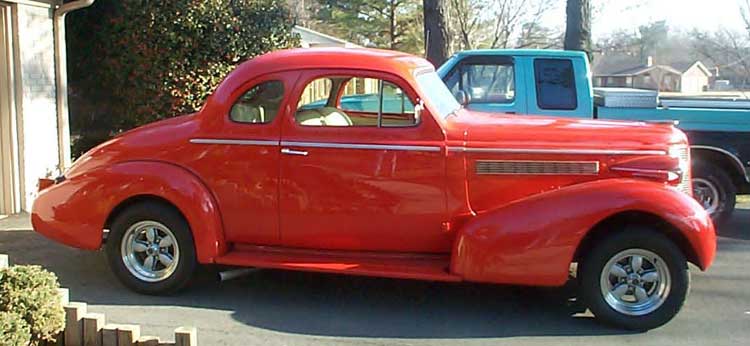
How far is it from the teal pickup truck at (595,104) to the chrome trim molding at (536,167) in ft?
9.04

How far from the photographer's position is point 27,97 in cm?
901

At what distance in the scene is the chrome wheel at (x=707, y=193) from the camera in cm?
848

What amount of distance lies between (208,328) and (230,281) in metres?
1.17

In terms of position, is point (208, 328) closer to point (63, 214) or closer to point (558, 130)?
point (63, 214)

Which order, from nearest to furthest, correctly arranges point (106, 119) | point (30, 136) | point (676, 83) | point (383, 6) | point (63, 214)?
point (63, 214), point (30, 136), point (106, 119), point (383, 6), point (676, 83)

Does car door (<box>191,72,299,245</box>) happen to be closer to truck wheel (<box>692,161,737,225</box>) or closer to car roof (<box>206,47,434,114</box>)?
car roof (<box>206,47,434,114</box>)

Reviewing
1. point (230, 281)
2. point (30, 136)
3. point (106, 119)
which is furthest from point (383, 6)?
point (230, 281)

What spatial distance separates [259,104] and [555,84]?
14.3ft

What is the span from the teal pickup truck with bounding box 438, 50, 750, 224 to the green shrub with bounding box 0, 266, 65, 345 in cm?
508

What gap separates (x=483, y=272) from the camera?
5.41 meters

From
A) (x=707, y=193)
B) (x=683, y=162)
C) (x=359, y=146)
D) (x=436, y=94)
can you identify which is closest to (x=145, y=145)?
(x=359, y=146)

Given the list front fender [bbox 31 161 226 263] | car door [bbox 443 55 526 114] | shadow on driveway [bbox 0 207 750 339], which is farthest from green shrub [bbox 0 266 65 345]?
car door [bbox 443 55 526 114]

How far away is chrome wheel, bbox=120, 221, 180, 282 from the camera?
608 centimetres

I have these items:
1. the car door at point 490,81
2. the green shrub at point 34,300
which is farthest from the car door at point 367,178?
the car door at point 490,81
